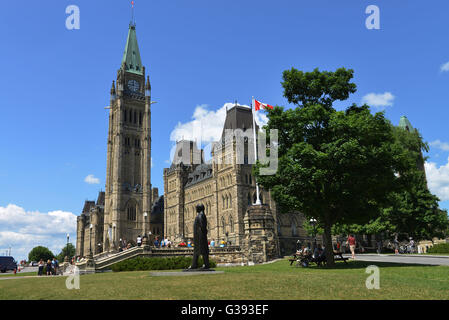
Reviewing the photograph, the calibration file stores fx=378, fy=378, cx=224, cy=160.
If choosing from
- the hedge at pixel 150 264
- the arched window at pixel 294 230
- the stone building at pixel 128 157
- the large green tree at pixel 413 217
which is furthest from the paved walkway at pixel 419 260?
the stone building at pixel 128 157

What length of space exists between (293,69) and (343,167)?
287 inches

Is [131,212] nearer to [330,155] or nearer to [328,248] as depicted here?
[328,248]

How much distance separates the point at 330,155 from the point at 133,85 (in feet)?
288

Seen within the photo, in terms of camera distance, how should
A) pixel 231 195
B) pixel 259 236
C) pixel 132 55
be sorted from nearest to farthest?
pixel 259 236
pixel 231 195
pixel 132 55

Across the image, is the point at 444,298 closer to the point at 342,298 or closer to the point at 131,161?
the point at 342,298

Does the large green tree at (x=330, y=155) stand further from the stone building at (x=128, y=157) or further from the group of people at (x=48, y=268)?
the stone building at (x=128, y=157)

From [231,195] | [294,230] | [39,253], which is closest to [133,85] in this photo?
[231,195]

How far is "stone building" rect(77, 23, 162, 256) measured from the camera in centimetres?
8969

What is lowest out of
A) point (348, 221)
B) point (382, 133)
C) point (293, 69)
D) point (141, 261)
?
point (141, 261)

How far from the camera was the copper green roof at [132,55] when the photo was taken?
101387 millimetres

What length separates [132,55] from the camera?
10319 cm

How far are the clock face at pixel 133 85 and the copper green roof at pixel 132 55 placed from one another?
115 inches

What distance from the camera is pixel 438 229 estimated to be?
1854 inches
